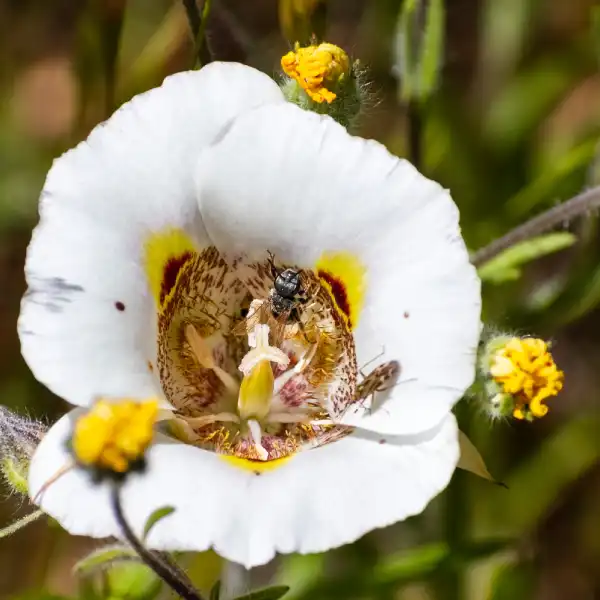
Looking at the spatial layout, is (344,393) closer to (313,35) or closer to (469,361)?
(469,361)

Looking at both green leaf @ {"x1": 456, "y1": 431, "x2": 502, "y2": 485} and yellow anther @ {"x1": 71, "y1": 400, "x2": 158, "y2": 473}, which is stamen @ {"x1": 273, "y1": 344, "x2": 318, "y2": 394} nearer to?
green leaf @ {"x1": 456, "y1": 431, "x2": 502, "y2": 485}

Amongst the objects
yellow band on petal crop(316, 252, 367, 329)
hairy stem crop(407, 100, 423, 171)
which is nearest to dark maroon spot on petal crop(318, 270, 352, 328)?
yellow band on petal crop(316, 252, 367, 329)

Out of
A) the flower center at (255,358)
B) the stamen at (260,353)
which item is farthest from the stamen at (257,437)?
the stamen at (260,353)

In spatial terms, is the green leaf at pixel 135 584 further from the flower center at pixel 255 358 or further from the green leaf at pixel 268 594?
the green leaf at pixel 268 594

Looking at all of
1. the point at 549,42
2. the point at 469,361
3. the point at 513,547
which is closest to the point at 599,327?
the point at 549,42

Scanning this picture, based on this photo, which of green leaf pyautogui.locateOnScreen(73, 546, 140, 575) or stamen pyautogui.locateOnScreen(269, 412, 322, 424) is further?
stamen pyautogui.locateOnScreen(269, 412, 322, 424)
